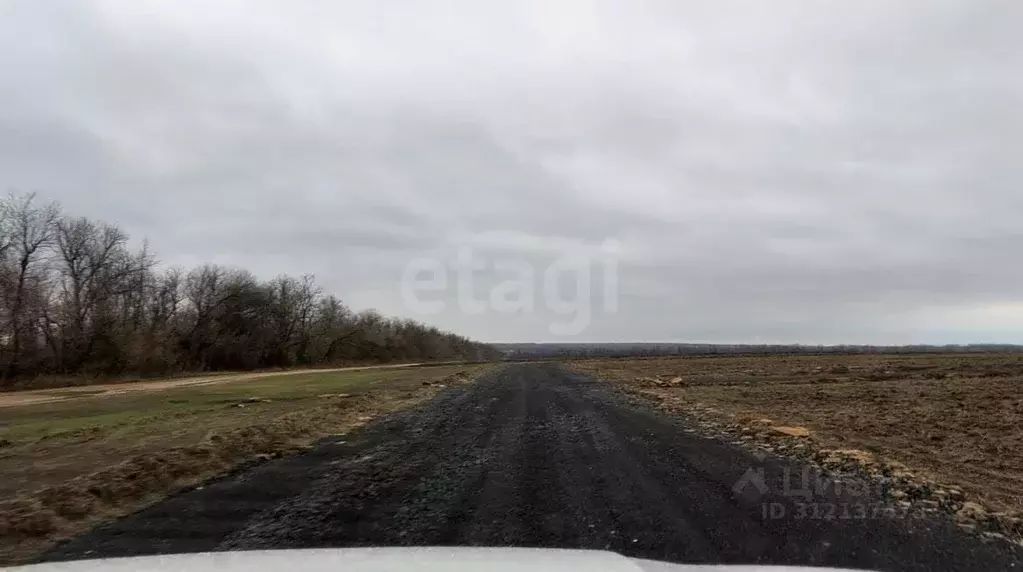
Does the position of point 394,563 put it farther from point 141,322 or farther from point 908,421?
point 141,322

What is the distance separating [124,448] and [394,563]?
10.3 meters

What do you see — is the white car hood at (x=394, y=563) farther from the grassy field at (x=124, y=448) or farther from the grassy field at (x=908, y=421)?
the grassy field at (x=908, y=421)

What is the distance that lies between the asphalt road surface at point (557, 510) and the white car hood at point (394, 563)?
1046 mm

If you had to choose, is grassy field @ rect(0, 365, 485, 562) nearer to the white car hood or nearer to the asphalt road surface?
the asphalt road surface

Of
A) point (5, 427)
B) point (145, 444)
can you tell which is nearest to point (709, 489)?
point (145, 444)

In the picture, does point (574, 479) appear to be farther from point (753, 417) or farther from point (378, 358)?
point (378, 358)

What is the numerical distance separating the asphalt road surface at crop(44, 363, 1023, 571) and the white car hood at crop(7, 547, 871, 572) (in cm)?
105

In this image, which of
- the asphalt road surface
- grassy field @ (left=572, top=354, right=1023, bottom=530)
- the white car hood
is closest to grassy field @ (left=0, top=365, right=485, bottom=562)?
the asphalt road surface

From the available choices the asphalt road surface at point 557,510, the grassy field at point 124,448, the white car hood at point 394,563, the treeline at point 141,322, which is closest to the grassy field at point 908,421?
the asphalt road surface at point 557,510

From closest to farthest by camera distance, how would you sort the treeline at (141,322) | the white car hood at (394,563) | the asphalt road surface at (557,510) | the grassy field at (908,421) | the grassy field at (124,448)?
the white car hood at (394,563) → the asphalt road surface at (557,510) → the grassy field at (124,448) → the grassy field at (908,421) → the treeline at (141,322)

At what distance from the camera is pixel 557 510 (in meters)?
6.98

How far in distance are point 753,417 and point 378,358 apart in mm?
95753

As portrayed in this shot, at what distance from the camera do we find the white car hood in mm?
3986

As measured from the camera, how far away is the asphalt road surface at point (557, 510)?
5.58 metres
